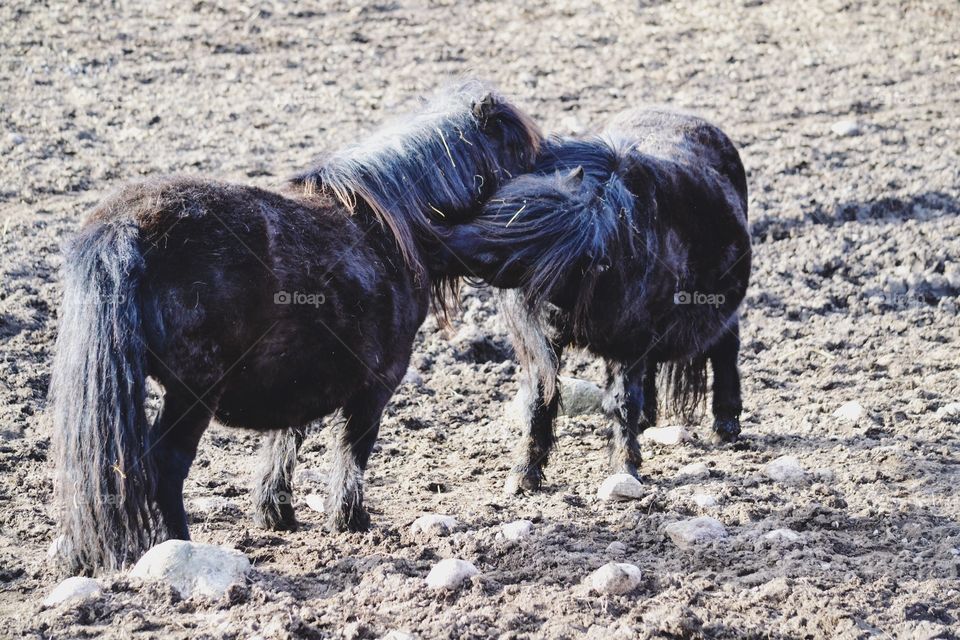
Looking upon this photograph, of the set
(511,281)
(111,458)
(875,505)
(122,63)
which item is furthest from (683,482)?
(122,63)

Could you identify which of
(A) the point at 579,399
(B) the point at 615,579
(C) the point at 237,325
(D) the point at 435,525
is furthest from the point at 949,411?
(C) the point at 237,325

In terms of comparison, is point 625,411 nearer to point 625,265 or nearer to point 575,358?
point 625,265

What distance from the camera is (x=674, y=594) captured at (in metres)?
3.76

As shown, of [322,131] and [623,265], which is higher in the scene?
[322,131]

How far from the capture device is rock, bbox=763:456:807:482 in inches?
204

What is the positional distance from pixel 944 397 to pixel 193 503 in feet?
14.2

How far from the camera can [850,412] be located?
6.01 m

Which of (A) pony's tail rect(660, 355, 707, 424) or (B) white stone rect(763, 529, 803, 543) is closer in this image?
(B) white stone rect(763, 529, 803, 543)

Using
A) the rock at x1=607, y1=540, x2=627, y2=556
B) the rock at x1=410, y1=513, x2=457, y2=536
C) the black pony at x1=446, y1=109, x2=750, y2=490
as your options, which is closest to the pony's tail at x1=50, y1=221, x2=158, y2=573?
the rock at x1=410, y1=513, x2=457, y2=536

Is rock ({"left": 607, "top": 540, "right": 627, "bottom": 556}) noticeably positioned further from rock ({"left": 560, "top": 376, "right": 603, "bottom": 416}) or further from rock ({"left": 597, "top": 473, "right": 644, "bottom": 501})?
rock ({"left": 560, "top": 376, "right": 603, "bottom": 416})

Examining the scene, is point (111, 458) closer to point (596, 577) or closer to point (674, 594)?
point (596, 577)

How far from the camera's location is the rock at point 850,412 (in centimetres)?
596

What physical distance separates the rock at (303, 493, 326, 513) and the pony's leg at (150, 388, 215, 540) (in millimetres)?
1075

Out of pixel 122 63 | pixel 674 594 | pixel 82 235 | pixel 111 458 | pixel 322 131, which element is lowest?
pixel 674 594
